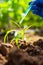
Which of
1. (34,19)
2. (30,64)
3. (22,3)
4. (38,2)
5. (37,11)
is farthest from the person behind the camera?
(34,19)

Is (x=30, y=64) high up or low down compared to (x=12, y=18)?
down

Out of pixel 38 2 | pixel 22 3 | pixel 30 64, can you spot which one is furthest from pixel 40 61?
pixel 22 3

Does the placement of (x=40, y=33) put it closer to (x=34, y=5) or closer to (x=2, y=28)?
(x=2, y=28)

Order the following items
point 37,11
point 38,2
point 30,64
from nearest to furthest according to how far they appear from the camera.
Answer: point 30,64
point 38,2
point 37,11

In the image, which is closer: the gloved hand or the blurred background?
the gloved hand

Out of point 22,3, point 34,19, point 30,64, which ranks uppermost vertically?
point 22,3

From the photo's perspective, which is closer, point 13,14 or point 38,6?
point 38,6

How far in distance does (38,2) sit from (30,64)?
2.93 ft

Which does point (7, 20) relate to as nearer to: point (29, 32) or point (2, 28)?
point (2, 28)

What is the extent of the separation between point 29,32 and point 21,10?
326 mm

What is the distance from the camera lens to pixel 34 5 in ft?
5.93

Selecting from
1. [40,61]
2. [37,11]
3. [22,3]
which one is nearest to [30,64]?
[40,61]

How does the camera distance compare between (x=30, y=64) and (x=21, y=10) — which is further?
(x=21, y=10)

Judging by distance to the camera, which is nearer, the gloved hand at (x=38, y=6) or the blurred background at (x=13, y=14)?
the gloved hand at (x=38, y=6)
